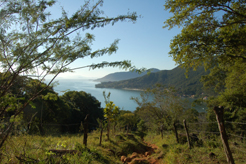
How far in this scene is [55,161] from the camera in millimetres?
2652

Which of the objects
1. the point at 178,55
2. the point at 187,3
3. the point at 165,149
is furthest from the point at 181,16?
the point at 165,149

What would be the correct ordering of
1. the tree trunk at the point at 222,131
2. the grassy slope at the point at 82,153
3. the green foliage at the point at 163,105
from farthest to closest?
1. the green foliage at the point at 163,105
2. the tree trunk at the point at 222,131
3. the grassy slope at the point at 82,153

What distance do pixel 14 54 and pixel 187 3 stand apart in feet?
14.0

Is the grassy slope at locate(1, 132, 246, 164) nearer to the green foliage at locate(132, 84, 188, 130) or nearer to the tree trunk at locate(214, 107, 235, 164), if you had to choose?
the tree trunk at locate(214, 107, 235, 164)

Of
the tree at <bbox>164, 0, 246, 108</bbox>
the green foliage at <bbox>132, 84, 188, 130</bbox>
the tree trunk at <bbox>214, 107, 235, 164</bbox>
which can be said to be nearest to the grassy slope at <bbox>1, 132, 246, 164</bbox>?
the tree trunk at <bbox>214, 107, 235, 164</bbox>

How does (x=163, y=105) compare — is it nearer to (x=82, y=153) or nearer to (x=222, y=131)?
(x=222, y=131)

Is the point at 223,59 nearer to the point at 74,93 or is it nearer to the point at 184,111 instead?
the point at 184,111

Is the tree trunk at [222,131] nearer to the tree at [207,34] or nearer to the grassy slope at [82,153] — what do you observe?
the grassy slope at [82,153]

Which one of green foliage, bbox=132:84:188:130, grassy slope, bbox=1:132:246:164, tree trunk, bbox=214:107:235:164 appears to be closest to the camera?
grassy slope, bbox=1:132:246:164

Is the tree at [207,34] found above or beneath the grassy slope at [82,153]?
above

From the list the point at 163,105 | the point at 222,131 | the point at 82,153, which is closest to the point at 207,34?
the point at 222,131

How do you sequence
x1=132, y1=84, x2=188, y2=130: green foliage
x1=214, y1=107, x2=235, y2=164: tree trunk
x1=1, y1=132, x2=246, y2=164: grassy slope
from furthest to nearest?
x1=132, y1=84, x2=188, y2=130: green foliage → x1=214, y1=107, x2=235, y2=164: tree trunk → x1=1, y1=132, x2=246, y2=164: grassy slope

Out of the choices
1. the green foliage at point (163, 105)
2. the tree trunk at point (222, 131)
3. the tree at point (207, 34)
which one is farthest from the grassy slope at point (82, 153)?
the green foliage at point (163, 105)

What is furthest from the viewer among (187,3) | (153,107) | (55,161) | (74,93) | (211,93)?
(74,93)
